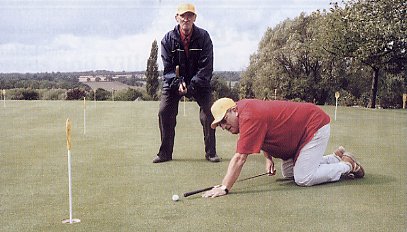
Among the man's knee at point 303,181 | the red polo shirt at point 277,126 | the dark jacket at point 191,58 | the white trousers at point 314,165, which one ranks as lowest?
the man's knee at point 303,181

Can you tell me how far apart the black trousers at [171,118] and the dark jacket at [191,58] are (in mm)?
190

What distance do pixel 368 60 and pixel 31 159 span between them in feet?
80.4

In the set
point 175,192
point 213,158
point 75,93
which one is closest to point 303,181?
point 175,192

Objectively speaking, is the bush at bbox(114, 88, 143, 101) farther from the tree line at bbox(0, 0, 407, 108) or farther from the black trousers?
the black trousers

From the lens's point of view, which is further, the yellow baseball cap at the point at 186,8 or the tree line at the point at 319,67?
the tree line at the point at 319,67

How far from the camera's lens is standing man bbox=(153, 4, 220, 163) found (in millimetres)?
7500

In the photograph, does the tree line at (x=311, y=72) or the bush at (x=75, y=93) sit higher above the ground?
the tree line at (x=311, y=72)

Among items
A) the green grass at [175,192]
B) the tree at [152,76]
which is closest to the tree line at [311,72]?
the tree at [152,76]

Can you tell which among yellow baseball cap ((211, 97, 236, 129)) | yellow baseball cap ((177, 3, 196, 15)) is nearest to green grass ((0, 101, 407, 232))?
yellow baseball cap ((211, 97, 236, 129))

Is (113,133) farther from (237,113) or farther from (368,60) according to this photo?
(368,60)

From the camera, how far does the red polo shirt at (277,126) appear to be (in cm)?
549

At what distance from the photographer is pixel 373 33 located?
86.1 ft

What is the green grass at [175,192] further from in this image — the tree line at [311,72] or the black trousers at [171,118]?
the tree line at [311,72]

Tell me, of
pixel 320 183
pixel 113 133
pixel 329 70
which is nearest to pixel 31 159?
pixel 113 133
